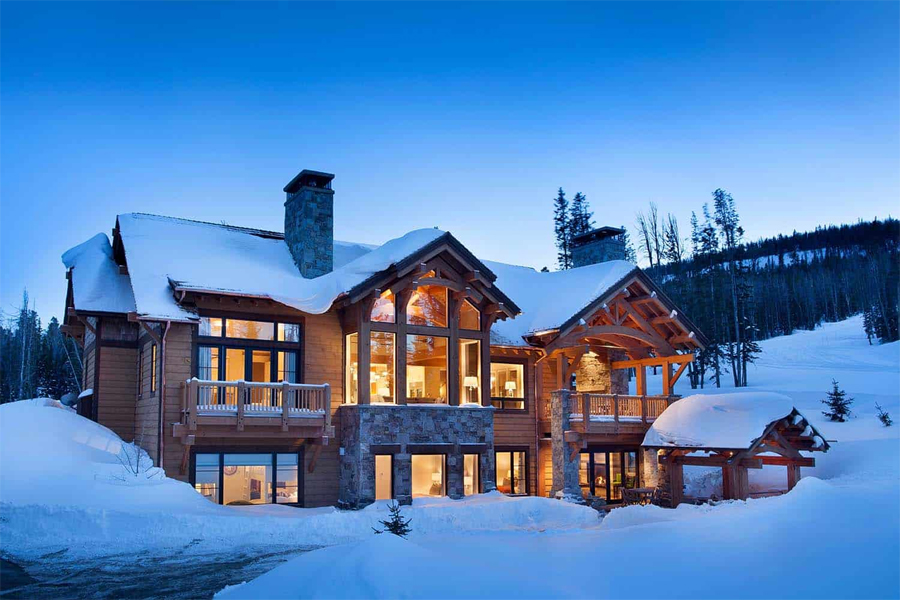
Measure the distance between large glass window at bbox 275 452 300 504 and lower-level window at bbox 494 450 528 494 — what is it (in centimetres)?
725

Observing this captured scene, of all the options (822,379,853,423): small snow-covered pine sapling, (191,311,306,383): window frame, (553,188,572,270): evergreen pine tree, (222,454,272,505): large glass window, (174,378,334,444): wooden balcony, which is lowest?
(222,454,272,505): large glass window

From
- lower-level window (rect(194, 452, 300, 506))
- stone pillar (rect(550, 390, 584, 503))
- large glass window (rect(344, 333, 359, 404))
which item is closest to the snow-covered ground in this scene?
lower-level window (rect(194, 452, 300, 506))

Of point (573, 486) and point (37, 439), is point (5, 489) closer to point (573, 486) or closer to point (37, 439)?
point (37, 439)

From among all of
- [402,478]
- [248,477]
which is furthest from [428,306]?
[248,477]

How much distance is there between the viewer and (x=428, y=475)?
21.6m

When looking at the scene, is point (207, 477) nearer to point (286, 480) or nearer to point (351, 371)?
point (286, 480)

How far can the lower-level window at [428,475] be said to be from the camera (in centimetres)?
2145

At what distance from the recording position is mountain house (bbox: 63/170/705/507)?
19.3m

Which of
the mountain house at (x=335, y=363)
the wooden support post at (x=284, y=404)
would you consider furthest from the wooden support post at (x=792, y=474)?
the wooden support post at (x=284, y=404)

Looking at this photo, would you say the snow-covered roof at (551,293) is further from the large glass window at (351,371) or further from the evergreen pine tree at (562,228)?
the evergreen pine tree at (562,228)

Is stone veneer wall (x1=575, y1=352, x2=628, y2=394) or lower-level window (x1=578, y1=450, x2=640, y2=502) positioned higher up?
stone veneer wall (x1=575, y1=352, x2=628, y2=394)

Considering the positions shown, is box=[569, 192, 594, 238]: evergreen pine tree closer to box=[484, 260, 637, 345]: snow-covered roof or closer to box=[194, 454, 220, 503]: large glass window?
box=[484, 260, 637, 345]: snow-covered roof

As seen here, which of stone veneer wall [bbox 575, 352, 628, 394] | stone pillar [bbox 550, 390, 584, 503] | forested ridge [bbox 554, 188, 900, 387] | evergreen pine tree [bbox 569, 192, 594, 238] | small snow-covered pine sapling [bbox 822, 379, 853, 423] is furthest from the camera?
evergreen pine tree [bbox 569, 192, 594, 238]

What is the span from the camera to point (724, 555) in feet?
30.8
